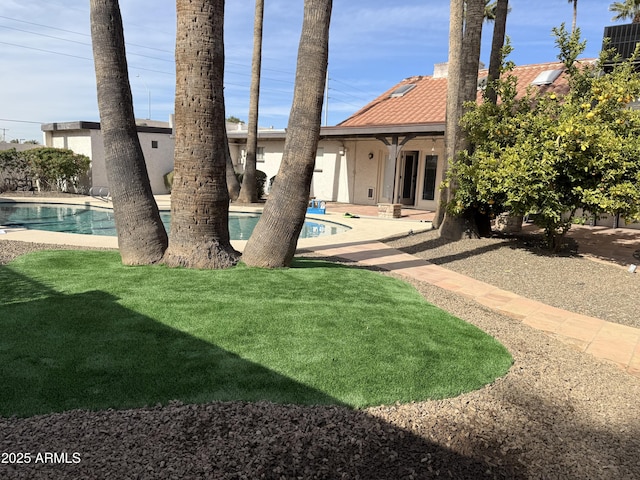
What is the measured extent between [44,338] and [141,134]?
22084 millimetres

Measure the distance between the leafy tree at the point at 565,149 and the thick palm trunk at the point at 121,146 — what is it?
20.1ft

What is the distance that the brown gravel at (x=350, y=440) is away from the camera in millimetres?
2514

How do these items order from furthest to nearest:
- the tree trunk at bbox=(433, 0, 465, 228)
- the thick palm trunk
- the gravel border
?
the tree trunk at bbox=(433, 0, 465, 228) → the gravel border → the thick palm trunk

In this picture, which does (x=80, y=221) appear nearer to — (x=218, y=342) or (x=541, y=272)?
(x=218, y=342)

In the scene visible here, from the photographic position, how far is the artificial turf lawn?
3.31 meters

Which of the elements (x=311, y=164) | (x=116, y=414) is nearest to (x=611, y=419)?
(x=116, y=414)

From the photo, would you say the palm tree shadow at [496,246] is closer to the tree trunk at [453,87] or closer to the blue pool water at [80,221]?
the tree trunk at [453,87]

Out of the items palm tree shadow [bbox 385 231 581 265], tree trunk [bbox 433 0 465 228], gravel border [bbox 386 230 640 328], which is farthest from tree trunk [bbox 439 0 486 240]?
palm tree shadow [bbox 385 231 581 265]

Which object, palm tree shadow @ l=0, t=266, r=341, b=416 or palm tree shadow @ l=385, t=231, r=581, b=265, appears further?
palm tree shadow @ l=385, t=231, r=581, b=265

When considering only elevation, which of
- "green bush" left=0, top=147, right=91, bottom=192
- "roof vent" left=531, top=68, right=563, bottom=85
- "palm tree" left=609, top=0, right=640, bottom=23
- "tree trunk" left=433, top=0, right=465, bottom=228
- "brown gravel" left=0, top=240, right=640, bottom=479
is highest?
"palm tree" left=609, top=0, right=640, bottom=23

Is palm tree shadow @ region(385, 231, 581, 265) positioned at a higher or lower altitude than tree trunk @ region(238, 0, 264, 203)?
lower

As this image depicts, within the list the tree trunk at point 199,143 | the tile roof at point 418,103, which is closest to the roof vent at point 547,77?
the tile roof at point 418,103

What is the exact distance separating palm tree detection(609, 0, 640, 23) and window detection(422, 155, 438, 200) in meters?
17.1

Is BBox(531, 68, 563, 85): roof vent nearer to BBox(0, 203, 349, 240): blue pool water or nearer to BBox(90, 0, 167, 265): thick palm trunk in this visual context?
BBox(0, 203, 349, 240): blue pool water
